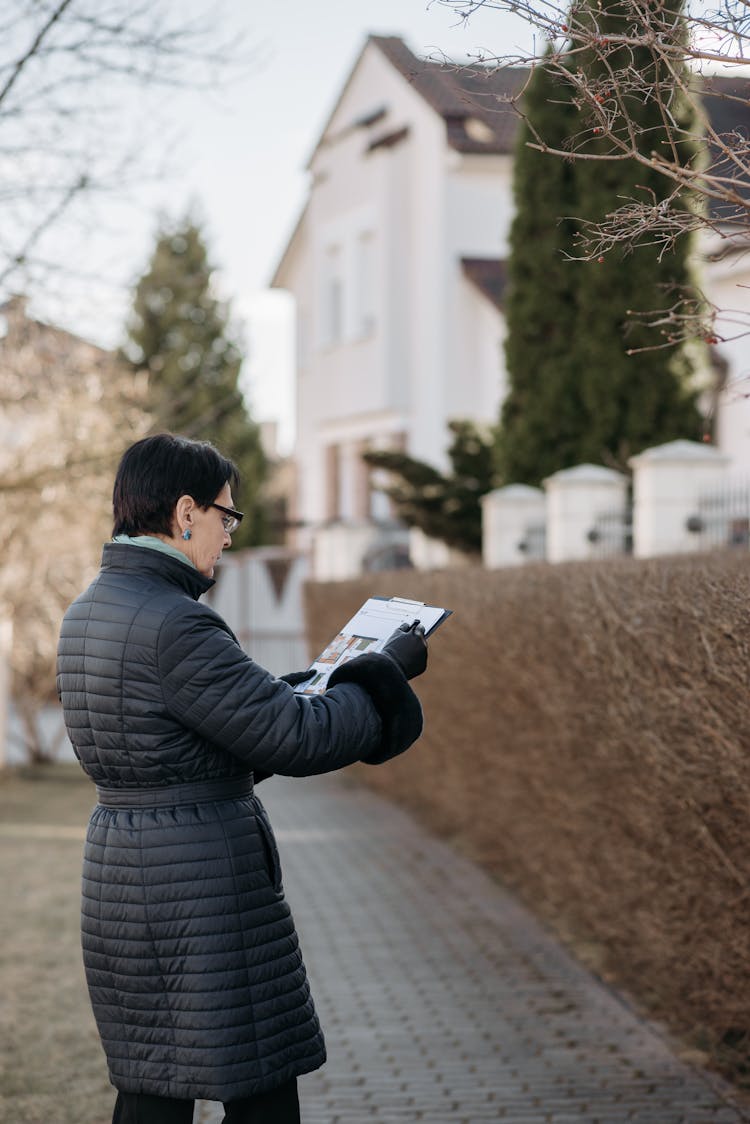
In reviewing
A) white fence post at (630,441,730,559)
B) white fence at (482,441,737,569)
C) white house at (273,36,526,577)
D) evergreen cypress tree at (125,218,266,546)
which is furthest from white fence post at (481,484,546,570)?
evergreen cypress tree at (125,218,266,546)

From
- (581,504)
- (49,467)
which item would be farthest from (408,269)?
(49,467)

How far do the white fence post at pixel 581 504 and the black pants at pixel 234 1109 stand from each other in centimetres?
864

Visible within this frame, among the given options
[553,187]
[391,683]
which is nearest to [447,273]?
[553,187]

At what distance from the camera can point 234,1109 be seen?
11.7 ft

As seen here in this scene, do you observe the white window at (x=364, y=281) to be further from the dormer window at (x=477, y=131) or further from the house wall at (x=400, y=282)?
the dormer window at (x=477, y=131)

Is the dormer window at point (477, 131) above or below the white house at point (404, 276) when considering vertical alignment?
above

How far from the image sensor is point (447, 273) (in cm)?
2348

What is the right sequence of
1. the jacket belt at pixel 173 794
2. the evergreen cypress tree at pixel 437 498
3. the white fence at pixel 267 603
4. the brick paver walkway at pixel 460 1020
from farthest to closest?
the white fence at pixel 267 603
the evergreen cypress tree at pixel 437 498
the brick paver walkway at pixel 460 1020
the jacket belt at pixel 173 794

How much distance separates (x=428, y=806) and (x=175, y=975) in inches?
394

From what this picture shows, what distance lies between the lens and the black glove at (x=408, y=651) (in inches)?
144

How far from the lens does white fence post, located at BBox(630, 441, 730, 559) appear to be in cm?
1074

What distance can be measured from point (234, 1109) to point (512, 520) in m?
10.9

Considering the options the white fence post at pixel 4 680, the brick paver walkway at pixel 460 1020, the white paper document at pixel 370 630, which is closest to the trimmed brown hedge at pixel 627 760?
the brick paver walkway at pixel 460 1020

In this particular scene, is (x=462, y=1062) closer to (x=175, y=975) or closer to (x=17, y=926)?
(x=175, y=975)
